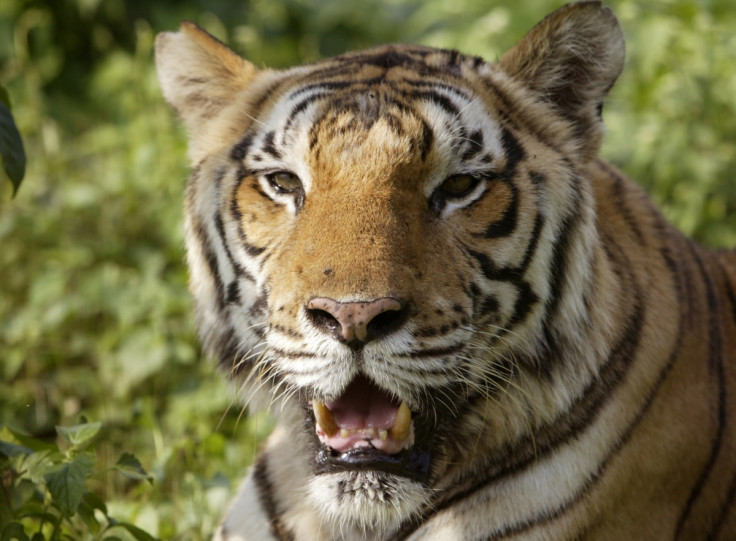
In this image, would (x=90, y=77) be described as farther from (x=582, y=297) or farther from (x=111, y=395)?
(x=582, y=297)

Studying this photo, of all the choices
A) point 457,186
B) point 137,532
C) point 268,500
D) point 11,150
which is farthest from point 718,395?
point 11,150

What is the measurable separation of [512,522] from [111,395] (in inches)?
66.7

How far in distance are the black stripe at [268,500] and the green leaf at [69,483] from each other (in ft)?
1.35

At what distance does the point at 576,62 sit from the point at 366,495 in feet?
2.93

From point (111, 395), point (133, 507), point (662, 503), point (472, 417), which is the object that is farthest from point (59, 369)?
point (662, 503)

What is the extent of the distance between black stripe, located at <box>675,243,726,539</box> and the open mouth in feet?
1.78

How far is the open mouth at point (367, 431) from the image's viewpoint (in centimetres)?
169

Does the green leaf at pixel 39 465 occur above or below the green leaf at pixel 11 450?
above

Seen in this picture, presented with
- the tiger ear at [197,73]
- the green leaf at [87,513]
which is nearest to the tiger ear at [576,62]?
the tiger ear at [197,73]

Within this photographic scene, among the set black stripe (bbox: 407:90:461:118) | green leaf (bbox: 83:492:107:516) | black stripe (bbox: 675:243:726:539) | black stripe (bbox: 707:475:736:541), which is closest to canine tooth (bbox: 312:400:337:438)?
green leaf (bbox: 83:492:107:516)

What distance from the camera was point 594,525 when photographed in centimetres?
178

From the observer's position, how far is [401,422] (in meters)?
1.70

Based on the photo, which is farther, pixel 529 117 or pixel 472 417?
pixel 529 117

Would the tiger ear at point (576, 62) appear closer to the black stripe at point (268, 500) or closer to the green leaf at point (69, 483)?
the black stripe at point (268, 500)
